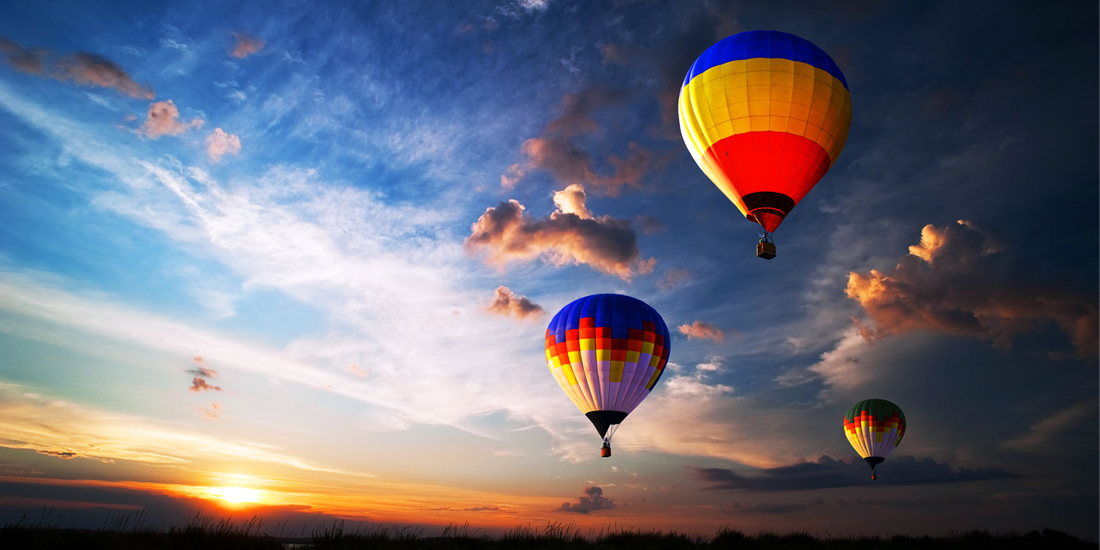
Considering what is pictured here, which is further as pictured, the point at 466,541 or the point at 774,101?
the point at 774,101

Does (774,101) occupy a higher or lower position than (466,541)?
higher

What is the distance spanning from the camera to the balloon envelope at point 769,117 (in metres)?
31.3

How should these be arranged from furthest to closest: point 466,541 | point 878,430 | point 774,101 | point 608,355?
point 878,430 < point 608,355 < point 774,101 < point 466,541

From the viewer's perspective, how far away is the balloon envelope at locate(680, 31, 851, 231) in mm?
31297

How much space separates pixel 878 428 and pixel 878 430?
0.65 feet

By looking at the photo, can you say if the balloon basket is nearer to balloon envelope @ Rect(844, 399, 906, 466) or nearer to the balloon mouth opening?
the balloon mouth opening

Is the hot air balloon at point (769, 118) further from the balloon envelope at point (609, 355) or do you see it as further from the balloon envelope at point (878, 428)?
the balloon envelope at point (878, 428)

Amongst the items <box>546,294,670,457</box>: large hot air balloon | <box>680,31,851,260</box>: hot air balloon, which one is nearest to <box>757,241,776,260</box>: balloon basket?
<box>680,31,851,260</box>: hot air balloon

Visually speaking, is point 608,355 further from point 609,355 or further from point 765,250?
point 765,250

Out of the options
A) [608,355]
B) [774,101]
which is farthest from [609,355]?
[774,101]

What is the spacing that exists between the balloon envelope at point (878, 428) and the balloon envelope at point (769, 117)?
126 ft

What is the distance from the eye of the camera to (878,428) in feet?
200

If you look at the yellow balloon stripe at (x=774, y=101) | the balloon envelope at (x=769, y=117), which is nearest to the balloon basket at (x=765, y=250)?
the balloon envelope at (x=769, y=117)

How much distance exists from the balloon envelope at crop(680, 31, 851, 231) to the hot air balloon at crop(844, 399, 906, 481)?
126 feet
